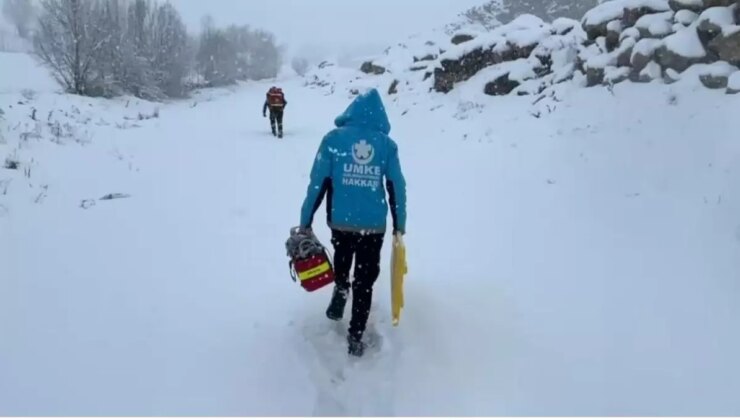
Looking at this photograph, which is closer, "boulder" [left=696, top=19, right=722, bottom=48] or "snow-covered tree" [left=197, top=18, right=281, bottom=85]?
"boulder" [left=696, top=19, right=722, bottom=48]

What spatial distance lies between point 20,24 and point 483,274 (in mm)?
95410

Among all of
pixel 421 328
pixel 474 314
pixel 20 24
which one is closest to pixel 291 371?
pixel 421 328

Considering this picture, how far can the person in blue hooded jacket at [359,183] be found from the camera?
3.50m

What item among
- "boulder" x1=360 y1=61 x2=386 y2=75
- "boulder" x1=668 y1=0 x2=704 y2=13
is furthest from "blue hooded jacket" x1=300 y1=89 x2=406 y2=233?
"boulder" x1=360 y1=61 x2=386 y2=75

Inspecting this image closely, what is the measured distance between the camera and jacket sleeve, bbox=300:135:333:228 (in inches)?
139

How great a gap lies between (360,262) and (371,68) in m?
36.7

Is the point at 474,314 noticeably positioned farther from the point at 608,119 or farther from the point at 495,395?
the point at 608,119

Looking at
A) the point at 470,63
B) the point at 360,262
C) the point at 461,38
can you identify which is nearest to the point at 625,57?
the point at 470,63

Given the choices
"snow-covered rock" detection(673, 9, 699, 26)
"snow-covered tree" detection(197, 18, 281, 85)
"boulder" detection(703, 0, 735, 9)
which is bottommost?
"snow-covered tree" detection(197, 18, 281, 85)

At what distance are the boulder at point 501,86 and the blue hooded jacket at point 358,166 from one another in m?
11.8

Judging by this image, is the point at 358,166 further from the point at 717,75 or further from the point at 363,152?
the point at 717,75

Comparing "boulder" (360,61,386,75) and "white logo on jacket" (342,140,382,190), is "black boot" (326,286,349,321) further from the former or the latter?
"boulder" (360,61,386,75)

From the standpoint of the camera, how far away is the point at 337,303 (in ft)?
12.8

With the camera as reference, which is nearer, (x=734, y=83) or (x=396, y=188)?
(x=396, y=188)
